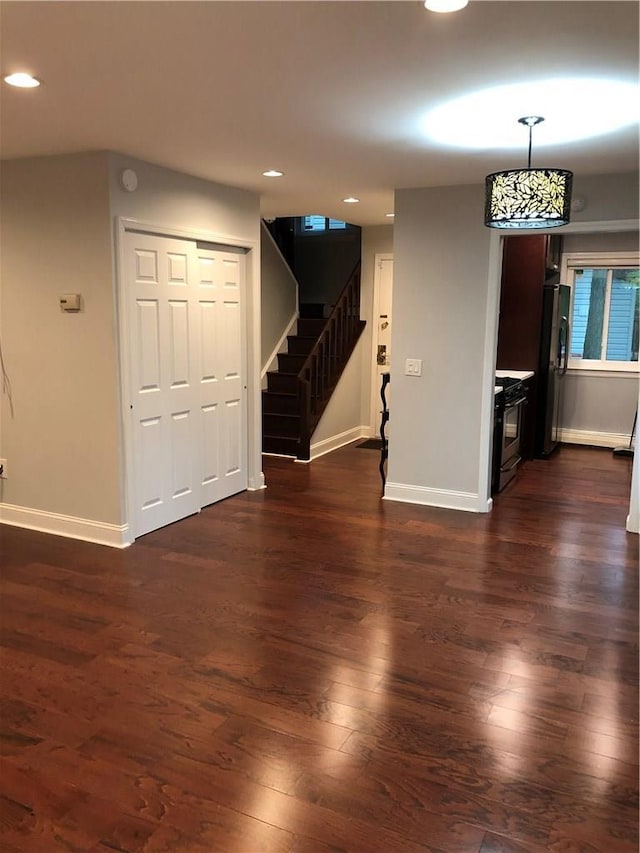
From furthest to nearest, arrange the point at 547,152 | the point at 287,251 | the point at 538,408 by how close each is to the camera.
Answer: the point at 287,251 < the point at 538,408 < the point at 547,152

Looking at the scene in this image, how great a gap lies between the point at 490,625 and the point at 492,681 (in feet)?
1.70

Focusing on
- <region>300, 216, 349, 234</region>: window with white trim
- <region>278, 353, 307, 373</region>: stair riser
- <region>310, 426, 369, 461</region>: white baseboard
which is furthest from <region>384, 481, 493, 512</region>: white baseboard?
<region>300, 216, 349, 234</region>: window with white trim

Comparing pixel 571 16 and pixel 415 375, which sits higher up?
pixel 571 16

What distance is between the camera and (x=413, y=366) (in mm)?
5172

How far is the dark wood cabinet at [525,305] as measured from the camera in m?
6.39

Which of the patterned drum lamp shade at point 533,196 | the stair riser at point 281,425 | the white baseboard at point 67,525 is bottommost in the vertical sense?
the white baseboard at point 67,525

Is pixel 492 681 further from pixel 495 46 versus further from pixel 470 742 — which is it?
pixel 495 46

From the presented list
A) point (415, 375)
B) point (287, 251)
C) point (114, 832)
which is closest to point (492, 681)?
point (114, 832)

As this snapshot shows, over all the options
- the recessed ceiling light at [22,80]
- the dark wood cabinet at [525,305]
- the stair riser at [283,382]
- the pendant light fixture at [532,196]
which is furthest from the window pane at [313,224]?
the recessed ceiling light at [22,80]

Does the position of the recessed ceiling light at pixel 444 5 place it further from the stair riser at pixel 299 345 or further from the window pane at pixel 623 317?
the window pane at pixel 623 317

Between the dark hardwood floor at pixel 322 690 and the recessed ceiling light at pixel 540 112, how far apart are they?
95.6 inches

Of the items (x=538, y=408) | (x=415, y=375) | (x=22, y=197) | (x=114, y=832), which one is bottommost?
(x=114, y=832)

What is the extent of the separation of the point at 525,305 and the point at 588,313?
1544mm

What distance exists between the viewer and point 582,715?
253cm
